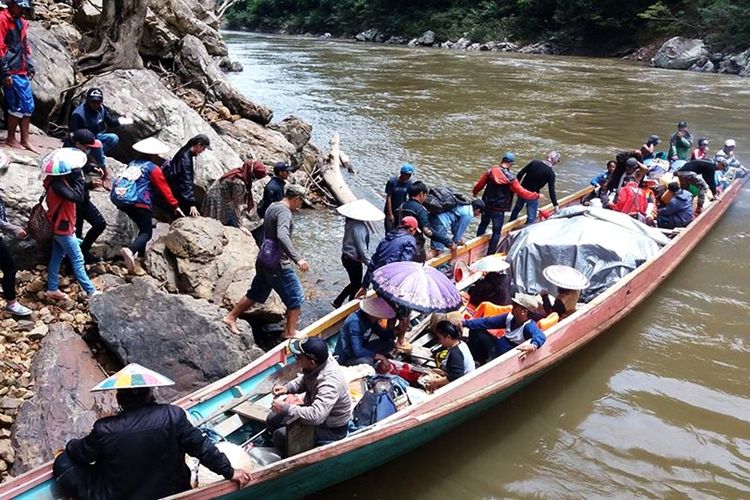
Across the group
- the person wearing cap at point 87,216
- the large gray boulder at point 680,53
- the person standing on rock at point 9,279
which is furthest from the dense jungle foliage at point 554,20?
the person standing on rock at point 9,279

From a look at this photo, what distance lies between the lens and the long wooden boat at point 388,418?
13.1 ft

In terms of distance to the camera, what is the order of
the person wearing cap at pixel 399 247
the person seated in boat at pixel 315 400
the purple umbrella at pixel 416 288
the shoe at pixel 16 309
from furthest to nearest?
the person wearing cap at pixel 399 247
the shoe at pixel 16 309
the purple umbrella at pixel 416 288
the person seated in boat at pixel 315 400

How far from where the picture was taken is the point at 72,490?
142 inches

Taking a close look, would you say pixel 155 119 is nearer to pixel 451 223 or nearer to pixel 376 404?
pixel 451 223

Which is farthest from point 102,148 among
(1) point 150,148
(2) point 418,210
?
(2) point 418,210

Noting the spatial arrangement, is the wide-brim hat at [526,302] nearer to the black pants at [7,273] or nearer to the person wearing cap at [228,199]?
the person wearing cap at [228,199]

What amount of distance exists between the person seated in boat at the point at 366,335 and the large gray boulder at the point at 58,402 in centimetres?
195

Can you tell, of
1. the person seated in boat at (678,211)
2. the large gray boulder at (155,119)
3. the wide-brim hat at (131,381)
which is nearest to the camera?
the wide-brim hat at (131,381)

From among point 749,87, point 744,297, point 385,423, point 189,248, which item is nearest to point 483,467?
point 385,423

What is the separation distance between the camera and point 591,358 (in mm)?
6996

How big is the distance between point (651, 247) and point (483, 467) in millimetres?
4244

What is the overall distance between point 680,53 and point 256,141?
30.0 meters

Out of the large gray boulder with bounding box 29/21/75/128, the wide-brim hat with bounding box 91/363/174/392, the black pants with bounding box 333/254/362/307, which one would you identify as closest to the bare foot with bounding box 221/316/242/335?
the black pants with bounding box 333/254/362/307

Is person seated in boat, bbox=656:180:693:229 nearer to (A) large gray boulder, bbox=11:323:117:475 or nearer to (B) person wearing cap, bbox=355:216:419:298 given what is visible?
(B) person wearing cap, bbox=355:216:419:298
